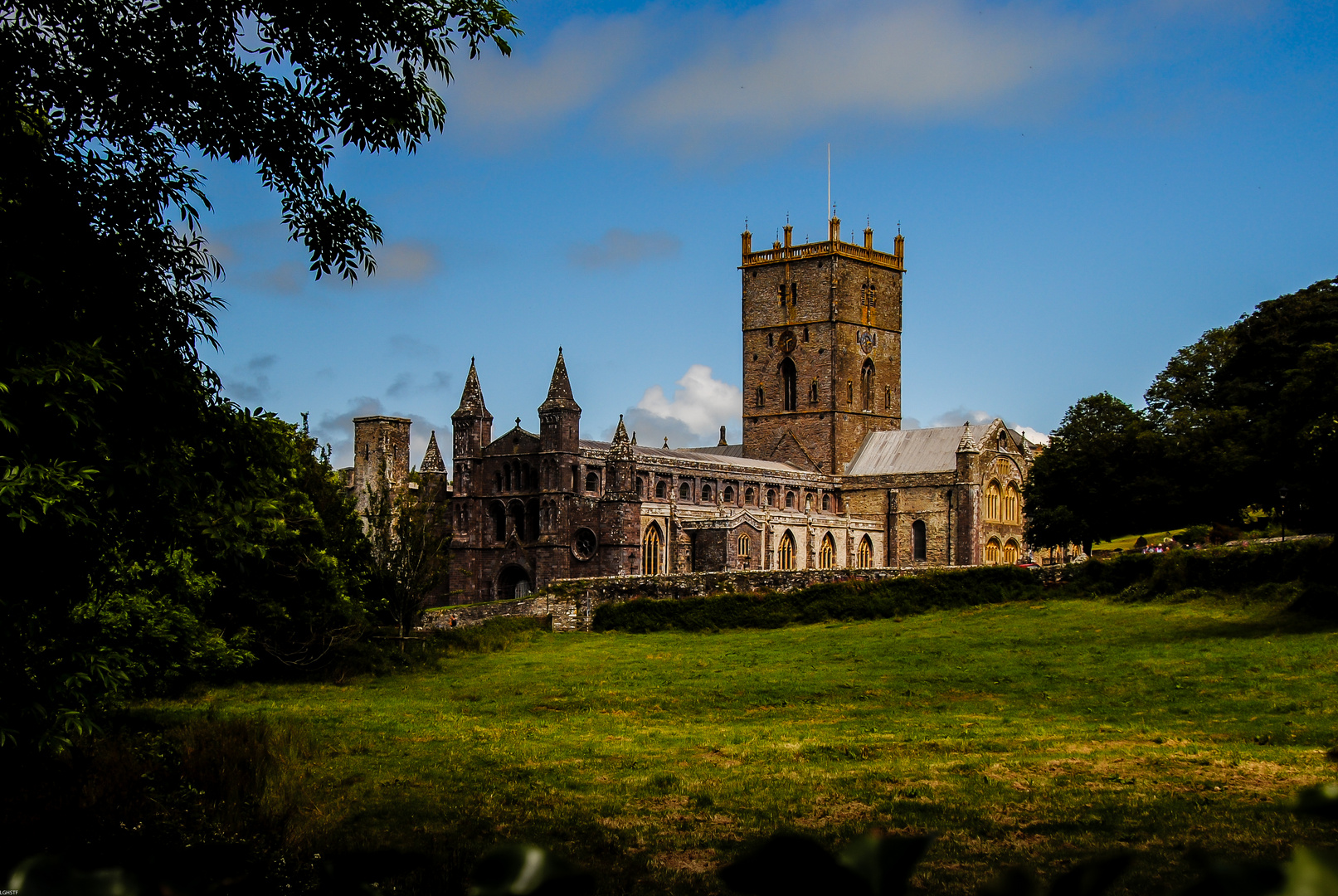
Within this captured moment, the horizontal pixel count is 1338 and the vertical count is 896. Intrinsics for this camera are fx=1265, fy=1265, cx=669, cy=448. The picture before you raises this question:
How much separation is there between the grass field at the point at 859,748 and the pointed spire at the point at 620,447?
30.7 metres

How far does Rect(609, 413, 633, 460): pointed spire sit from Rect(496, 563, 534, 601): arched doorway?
296 inches

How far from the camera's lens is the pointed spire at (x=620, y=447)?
6309cm

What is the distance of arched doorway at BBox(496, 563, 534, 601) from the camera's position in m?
64.7

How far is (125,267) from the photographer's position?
10.6 m

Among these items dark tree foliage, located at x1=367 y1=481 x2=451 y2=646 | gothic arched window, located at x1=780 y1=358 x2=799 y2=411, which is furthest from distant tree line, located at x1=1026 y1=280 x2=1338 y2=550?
dark tree foliage, located at x1=367 y1=481 x2=451 y2=646

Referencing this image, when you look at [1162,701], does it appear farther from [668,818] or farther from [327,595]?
[327,595]

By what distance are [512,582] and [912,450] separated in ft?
101

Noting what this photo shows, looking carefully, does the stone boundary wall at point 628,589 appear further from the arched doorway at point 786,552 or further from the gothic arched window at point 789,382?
the gothic arched window at point 789,382

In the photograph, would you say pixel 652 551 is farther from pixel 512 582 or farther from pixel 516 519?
pixel 512 582

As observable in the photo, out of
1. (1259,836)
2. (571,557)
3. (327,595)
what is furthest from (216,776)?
(571,557)

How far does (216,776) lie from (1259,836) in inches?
407

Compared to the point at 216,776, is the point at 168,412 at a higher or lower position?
higher

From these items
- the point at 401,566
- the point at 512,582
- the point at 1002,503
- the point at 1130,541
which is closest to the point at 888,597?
the point at 401,566

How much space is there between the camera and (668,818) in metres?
12.5
